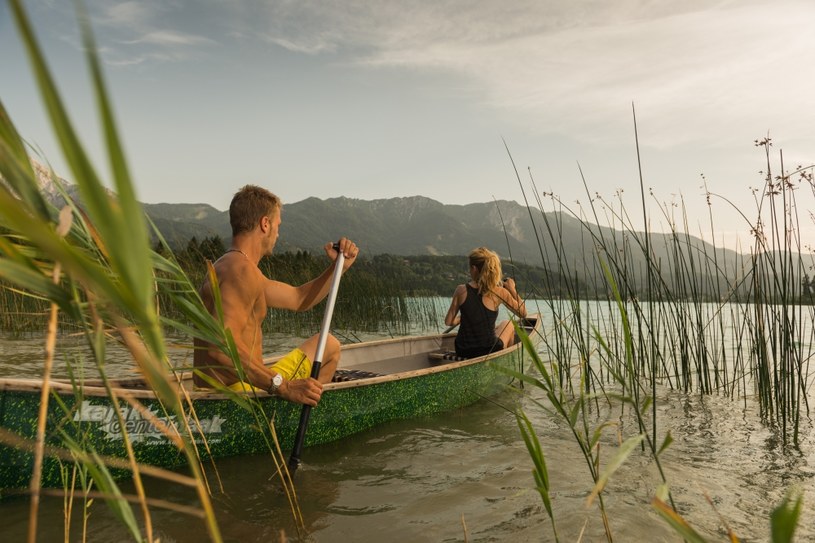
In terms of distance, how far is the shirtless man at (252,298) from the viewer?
11.0 ft

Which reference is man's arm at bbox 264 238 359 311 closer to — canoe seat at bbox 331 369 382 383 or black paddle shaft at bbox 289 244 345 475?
black paddle shaft at bbox 289 244 345 475

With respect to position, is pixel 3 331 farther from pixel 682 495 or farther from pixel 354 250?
pixel 682 495

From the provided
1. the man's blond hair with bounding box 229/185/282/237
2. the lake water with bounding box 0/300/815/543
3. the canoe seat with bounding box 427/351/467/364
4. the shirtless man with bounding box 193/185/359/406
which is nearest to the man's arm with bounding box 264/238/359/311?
the shirtless man with bounding box 193/185/359/406

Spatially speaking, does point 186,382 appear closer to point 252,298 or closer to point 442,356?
point 252,298

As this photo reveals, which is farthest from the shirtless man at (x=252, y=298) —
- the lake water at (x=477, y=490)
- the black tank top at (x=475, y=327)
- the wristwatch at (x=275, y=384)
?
the black tank top at (x=475, y=327)

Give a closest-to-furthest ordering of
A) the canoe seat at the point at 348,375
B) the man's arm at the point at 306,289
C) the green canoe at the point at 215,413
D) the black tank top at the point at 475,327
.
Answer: the green canoe at the point at 215,413
the man's arm at the point at 306,289
the canoe seat at the point at 348,375
the black tank top at the point at 475,327

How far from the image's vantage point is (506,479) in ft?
12.2

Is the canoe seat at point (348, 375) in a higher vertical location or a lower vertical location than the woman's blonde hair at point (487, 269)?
lower

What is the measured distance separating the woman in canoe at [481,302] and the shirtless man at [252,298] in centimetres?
232

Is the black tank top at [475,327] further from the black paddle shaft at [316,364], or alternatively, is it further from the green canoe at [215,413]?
the black paddle shaft at [316,364]

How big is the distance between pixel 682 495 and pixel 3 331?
10.4 m

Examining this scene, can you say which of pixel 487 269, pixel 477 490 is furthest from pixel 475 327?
pixel 477 490

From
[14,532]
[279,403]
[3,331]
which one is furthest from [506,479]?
[3,331]

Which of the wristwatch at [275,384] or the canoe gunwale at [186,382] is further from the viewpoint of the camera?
the wristwatch at [275,384]
